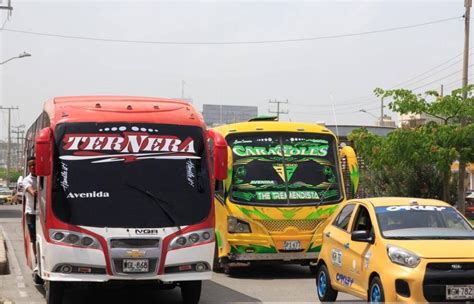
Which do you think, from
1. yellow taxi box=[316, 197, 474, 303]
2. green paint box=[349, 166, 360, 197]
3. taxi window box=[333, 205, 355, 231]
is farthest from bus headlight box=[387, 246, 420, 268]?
green paint box=[349, 166, 360, 197]

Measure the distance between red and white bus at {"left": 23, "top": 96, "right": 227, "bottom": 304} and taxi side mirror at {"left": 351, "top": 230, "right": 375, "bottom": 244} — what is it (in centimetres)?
198

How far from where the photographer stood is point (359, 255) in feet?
30.0

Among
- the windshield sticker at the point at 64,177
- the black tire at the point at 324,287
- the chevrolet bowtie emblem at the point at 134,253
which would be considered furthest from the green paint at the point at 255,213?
the windshield sticker at the point at 64,177

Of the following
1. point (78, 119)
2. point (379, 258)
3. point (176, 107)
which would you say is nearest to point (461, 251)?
point (379, 258)

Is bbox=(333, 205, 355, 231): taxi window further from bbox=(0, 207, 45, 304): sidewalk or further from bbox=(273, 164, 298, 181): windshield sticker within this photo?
bbox=(0, 207, 45, 304): sidewalk

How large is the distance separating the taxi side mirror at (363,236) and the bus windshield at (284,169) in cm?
497

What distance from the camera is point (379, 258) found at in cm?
856

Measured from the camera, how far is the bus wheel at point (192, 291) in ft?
34.0

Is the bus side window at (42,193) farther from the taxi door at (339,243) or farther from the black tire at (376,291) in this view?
the black tire at (376,291)

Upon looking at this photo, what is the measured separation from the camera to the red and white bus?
9.23m

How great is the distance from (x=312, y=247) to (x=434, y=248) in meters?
5.62

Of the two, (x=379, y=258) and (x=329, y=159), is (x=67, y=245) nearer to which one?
(x=379, y=258)

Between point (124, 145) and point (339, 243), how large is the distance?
322 cm

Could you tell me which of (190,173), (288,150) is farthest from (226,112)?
(190,173)
